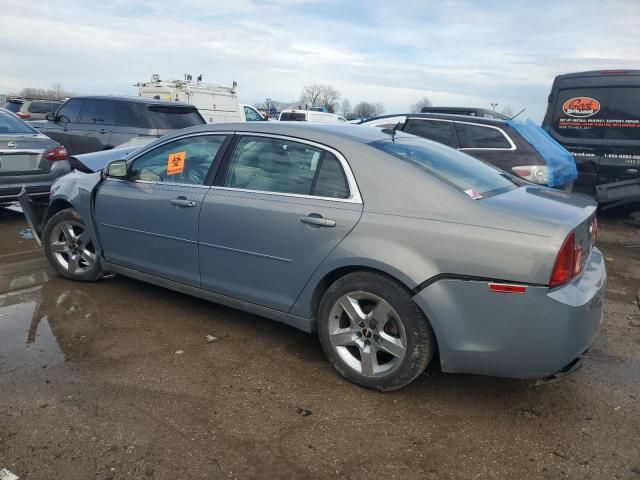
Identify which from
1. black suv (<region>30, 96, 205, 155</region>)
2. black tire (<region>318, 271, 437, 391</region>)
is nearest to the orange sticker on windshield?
black tire (<region>318, 271, 437, 391</region>)

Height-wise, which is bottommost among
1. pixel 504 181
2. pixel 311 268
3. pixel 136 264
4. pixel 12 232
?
pixel 12 232

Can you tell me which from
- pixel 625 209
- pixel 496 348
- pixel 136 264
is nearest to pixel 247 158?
pixel 136 264

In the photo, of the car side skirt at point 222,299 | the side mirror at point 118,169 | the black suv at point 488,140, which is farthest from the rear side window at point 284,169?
the black suv at point 488,140

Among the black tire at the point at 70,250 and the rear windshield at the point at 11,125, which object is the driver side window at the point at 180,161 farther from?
the rear windshield at the point at 11,125

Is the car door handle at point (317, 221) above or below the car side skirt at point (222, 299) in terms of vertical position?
above

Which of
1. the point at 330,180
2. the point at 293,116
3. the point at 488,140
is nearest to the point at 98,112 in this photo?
the point at 488,140

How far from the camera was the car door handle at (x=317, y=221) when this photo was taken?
10.7 ft

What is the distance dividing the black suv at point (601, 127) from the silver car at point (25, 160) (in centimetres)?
757

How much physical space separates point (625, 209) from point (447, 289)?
26.8 ft

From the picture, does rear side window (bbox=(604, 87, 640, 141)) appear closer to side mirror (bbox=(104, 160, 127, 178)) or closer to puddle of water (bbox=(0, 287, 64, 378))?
side mirror (bbox=(104, 160, 127, 178))

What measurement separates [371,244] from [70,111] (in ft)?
29.9

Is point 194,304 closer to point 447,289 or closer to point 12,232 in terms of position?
point 447,289

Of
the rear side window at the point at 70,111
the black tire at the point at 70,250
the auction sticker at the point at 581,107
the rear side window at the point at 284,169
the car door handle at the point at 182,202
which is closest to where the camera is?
the rear side window at the point at 284,169

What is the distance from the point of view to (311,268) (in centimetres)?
335
